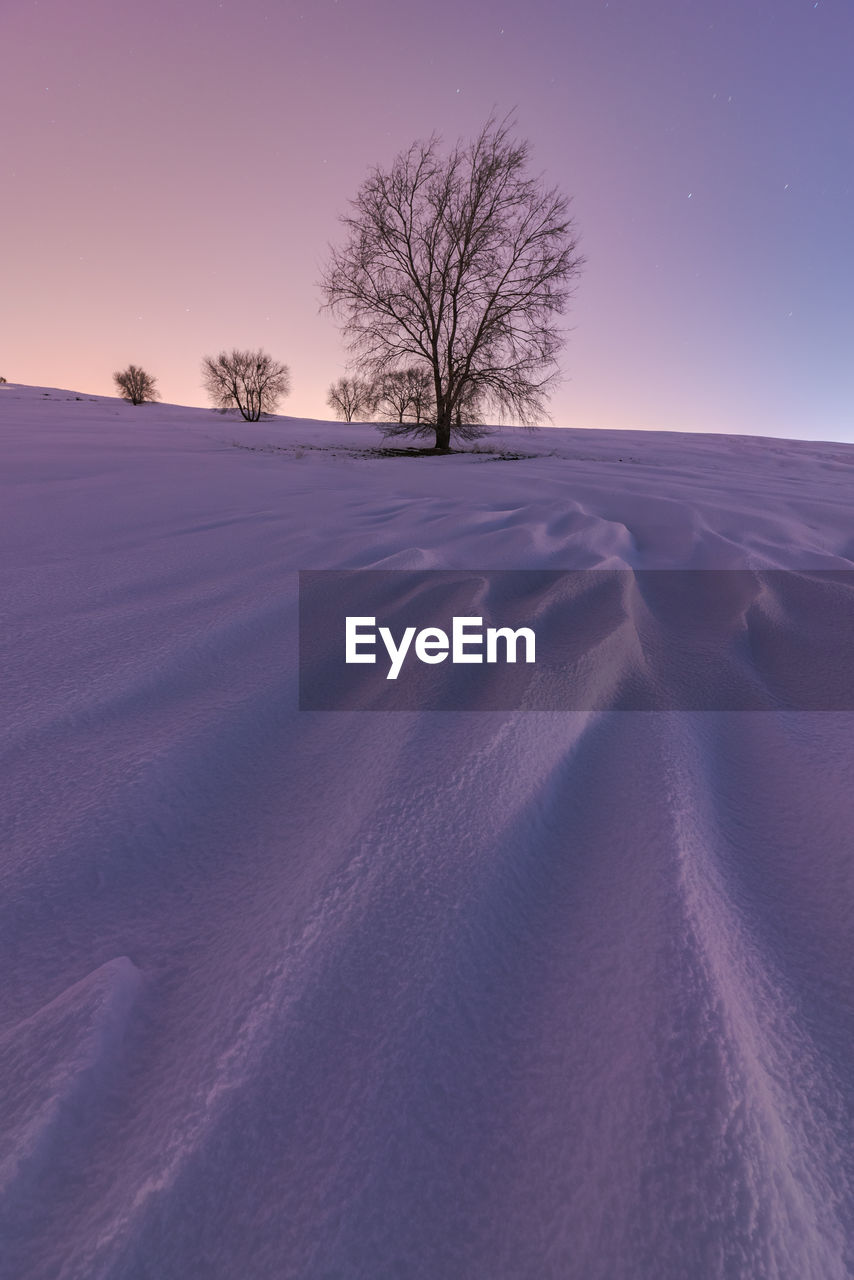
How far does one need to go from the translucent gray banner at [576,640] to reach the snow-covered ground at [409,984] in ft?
0.30

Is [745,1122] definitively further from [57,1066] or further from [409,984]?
[57,1066]

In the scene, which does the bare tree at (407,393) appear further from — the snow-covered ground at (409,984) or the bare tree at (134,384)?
the bare tree at (134,384)

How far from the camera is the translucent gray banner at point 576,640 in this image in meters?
1.21

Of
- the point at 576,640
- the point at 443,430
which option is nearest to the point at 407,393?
the point at 443,430

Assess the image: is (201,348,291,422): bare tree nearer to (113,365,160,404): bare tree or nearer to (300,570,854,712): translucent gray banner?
(113,365,160,404): bare tree

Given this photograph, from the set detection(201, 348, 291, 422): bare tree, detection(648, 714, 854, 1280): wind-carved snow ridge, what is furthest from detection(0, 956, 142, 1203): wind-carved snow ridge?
detection(201, 348, 291, 422): bare tree

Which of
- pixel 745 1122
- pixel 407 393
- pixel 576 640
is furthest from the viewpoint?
pixel 407 393

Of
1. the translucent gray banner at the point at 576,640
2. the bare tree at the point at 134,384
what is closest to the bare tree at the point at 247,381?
the bare tree at the point at 134,384

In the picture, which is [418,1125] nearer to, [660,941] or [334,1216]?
[334,1216]

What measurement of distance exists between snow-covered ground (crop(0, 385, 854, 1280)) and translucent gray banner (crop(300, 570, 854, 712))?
0.09 meters

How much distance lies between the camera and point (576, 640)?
1416 millimetres

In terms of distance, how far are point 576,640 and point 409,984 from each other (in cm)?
98

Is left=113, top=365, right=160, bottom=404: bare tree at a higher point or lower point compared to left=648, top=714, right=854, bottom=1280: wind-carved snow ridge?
higher

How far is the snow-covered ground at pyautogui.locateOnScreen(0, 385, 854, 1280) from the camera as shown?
0.44 metres
